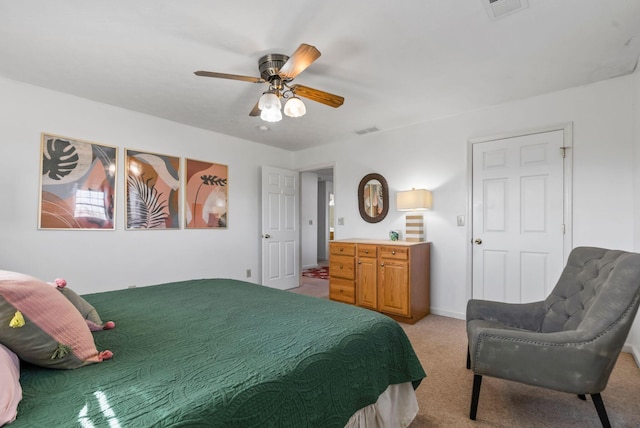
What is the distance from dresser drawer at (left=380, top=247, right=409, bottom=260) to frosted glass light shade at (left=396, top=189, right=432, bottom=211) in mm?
580

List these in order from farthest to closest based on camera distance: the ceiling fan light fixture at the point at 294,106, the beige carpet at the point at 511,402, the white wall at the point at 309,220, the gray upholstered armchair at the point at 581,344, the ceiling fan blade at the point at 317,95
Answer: the white wall at the point at 309,220, the ceiling fan blade at the point at 317,95, the ceiling fan light fixture at the point at 294,106, the beige carpet at the point at 511,402, the gray upholstered armchair at the point at 581,344

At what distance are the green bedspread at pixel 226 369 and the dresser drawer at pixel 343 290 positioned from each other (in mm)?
2076

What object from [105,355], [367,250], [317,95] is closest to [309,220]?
[367,250]

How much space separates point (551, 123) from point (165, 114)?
4159 millimetres

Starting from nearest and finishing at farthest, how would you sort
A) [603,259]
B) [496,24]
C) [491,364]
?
[491,364]
[603,259]
[496,24]

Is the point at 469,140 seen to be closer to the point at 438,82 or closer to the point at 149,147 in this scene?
the point at 438,82

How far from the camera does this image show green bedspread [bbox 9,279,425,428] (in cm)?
80

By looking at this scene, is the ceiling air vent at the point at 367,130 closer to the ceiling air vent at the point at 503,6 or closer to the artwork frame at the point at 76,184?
the ceiling air vent at the point at 503,6

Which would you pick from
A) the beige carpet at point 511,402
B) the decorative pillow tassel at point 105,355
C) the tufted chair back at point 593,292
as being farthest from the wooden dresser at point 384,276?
the decorative pillow tassel at point 105,355

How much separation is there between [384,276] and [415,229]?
2.40ft

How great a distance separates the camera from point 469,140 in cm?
355

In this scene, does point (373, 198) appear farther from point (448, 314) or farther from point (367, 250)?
point (448, 314)

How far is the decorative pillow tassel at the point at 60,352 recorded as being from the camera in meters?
0.98

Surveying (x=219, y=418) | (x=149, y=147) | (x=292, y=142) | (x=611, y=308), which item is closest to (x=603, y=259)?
(x=611, y=308)
